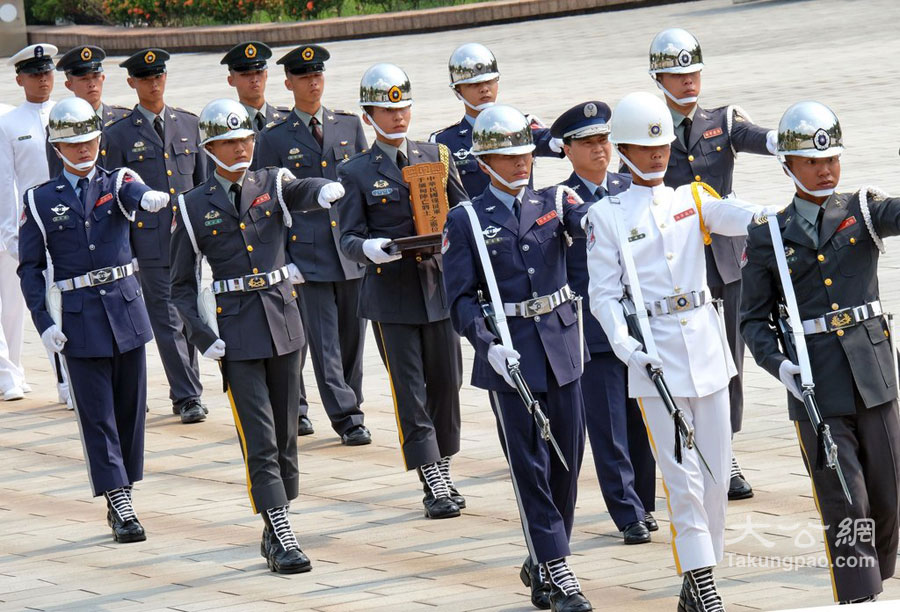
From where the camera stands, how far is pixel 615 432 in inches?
314

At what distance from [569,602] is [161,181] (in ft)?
18.0

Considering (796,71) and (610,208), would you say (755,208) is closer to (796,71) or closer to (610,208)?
(610,208)

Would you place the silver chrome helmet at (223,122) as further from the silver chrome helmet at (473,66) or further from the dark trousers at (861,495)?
the dark trousers at (861,495)

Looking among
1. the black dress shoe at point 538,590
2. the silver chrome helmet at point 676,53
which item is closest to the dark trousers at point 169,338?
the silver chrome helmet at point 676,53

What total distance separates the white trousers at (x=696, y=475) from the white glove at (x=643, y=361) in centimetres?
20

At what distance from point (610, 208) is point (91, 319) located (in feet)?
10.8

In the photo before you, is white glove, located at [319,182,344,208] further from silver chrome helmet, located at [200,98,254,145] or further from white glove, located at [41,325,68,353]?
white glove, located at [41,325,68,353]

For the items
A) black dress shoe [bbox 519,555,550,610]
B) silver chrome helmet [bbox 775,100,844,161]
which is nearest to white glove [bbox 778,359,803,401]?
silver chrome helmet [bbox 775,100,844,161]

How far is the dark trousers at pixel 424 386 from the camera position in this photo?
873 cm

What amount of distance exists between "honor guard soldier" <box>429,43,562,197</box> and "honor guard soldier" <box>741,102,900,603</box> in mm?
2945

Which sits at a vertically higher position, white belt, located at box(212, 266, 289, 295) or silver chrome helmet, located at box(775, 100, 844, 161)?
silver chrome helmet, located at box(775, 100, 844, 161)

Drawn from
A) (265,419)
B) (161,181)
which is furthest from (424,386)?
(161,181)

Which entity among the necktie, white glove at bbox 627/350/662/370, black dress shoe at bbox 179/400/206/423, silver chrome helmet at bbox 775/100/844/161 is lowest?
black dress shoe at bbox 179/400/206/423

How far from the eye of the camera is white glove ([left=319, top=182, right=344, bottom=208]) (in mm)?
8102
